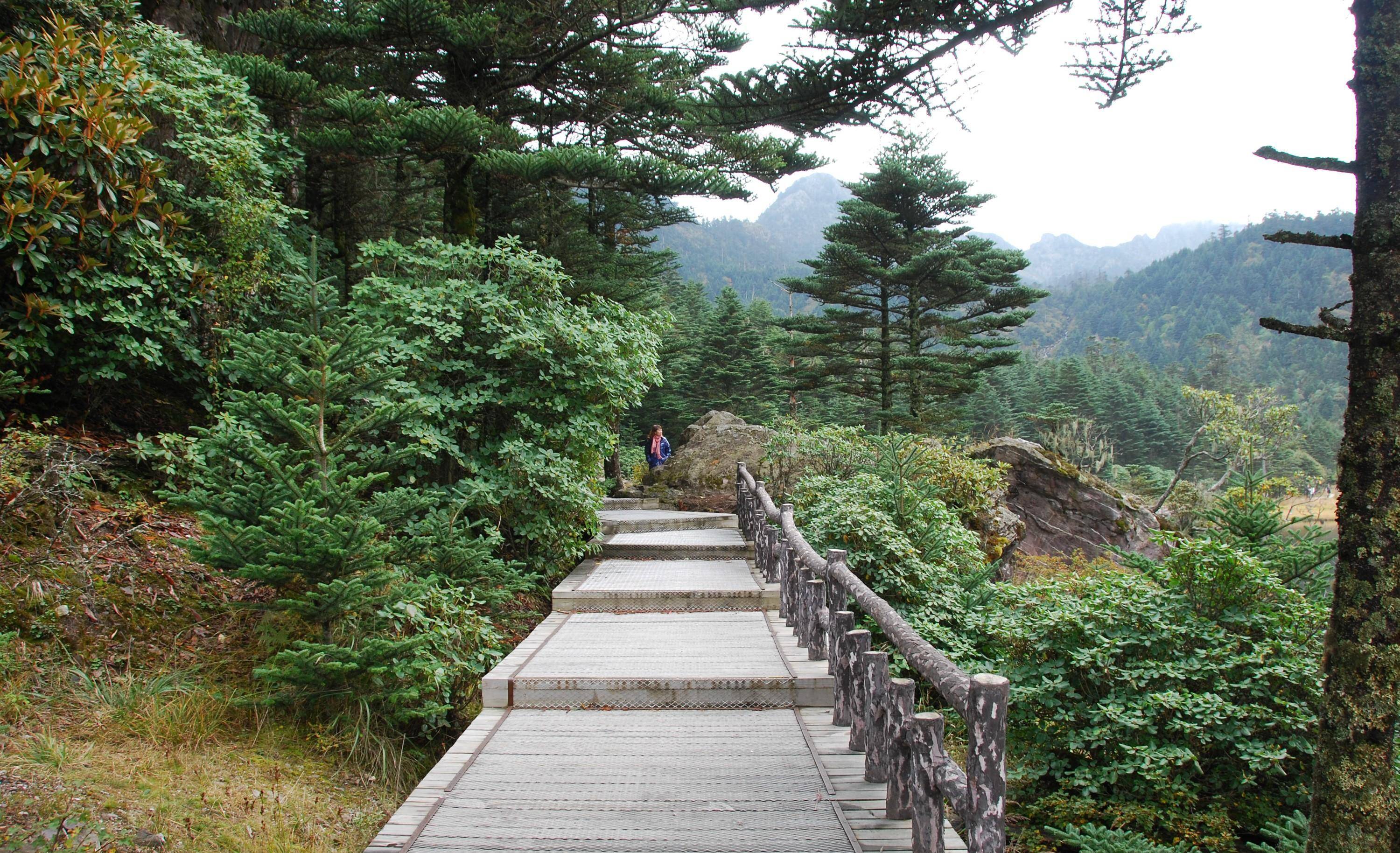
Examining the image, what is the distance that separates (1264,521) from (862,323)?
63.5 feet

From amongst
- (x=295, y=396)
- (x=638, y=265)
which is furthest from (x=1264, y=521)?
(x=638, y=265)

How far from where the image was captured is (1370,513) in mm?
2693

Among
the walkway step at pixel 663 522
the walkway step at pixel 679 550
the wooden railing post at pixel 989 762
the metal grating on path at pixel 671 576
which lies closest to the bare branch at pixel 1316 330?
the wooden railing post at pixel 989 762

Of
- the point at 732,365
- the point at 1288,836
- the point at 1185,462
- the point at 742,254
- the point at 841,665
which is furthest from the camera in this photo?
the point at 742,254

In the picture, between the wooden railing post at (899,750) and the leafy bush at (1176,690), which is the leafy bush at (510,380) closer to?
the leafy bush at (1176,690)

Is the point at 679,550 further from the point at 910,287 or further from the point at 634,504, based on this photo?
the point at 910,287

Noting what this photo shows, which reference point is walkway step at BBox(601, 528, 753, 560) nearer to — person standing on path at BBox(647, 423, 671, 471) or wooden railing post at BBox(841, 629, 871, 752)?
wooden railing post at BBox(841, 629, 871, 752)

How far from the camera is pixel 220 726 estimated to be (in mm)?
3994

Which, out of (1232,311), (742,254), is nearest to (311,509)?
(1232,311)

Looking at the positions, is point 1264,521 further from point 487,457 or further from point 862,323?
point 862,323

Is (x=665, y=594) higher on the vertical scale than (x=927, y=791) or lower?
lower

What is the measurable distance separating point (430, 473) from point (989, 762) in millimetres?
6600

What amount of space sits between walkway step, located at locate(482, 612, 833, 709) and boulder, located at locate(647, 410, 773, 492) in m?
6.74

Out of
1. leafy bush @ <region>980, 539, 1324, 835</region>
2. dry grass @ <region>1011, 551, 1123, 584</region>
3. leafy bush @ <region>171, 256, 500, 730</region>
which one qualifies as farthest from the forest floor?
dry grass @ <region>1011, 551, 1123, 584</region>
